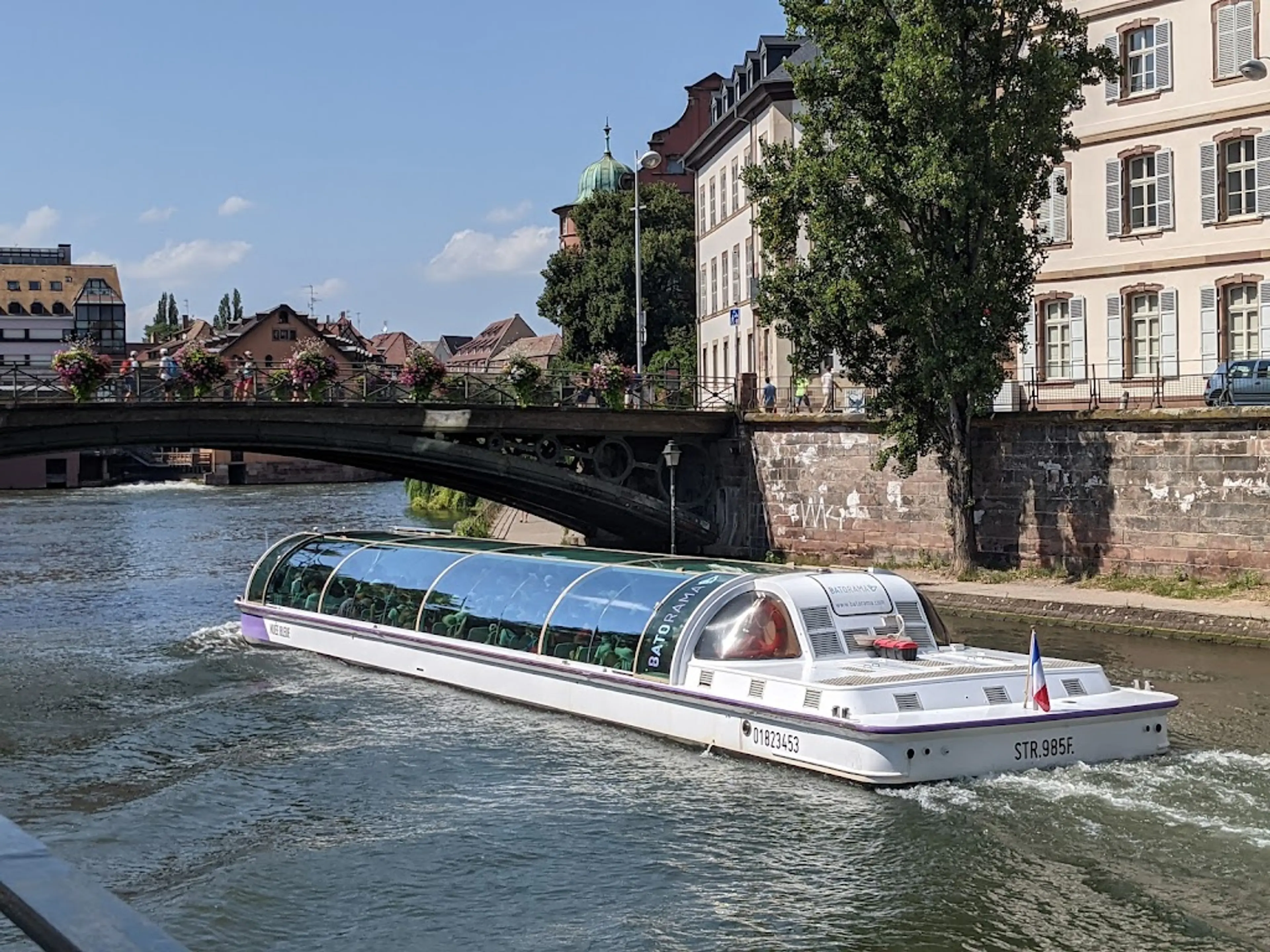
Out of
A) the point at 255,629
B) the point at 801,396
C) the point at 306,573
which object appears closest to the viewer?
the point at 306,573

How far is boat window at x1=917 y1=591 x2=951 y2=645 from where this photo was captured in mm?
20531

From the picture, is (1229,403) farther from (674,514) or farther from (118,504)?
(118,504)

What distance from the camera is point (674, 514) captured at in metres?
42.3

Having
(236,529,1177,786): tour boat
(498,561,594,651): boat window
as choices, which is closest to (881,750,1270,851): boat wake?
(236,529,1177,786): tour boat

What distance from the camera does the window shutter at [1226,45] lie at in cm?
3538

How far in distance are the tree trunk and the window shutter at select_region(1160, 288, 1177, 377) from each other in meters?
5.41

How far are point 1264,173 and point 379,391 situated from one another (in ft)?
67.7

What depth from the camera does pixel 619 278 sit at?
77375mm

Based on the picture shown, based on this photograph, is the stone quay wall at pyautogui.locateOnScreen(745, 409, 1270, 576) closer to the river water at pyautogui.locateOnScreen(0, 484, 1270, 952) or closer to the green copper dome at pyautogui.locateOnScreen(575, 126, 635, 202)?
the river water at pyautogui.locateOnScreen(0, 484, 1270, 952)

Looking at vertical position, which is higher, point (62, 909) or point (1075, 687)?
point (62, 909)

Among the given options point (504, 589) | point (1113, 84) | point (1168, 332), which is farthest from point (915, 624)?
point (1113, 84)

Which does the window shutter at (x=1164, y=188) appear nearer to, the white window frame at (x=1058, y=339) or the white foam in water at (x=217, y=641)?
the white window frame at (x=1058, y=339)

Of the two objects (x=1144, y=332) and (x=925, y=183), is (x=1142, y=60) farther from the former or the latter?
(x=925, y=183)

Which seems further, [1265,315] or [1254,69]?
[1265,315]
